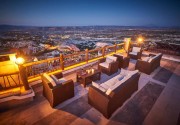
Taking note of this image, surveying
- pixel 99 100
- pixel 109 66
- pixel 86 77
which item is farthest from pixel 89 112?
pixel 109 66

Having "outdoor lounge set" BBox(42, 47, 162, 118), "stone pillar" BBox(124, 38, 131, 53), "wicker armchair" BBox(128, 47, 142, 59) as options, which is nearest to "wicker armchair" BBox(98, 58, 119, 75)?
"outdoor lounge set" BBox(42, 47, 162, 118)

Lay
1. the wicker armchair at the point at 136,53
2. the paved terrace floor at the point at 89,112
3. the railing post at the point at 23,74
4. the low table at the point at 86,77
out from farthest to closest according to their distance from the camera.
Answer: the wicker armchair at the point at 136,53 < the low table at the point at 86,77 < the railing post at the point at 23,74 < the paved terrace floor at the point at 89,112

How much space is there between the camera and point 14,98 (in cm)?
325

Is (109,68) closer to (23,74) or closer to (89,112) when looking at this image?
(89,112)

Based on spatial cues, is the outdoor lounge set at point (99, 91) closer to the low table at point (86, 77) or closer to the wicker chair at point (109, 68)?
the low table at point (86, 77)

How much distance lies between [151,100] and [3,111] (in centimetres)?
475

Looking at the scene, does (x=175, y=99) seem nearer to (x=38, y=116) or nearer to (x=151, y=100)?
(x=151, y=100)

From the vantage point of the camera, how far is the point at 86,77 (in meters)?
4.19

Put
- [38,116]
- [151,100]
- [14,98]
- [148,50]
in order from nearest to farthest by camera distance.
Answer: [38,116]
[14,98]
[151,100]
[148,50]

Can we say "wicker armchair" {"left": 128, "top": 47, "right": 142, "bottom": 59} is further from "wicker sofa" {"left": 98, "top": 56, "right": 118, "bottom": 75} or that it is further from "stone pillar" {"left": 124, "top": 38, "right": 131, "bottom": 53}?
"wicker sofa" {"left": 98, "top": 56, "right": 118, "bottom": 75}

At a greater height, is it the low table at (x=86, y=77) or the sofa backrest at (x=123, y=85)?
the sofa backrest at (x=123, y=85)

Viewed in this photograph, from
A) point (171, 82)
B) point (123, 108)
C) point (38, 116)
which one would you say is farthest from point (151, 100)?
point (38, 116)

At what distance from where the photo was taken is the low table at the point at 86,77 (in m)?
4.22

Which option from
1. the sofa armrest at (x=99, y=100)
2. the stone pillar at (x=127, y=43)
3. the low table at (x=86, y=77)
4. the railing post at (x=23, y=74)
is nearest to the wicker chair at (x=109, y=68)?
the low table at (x=86, y=77)
